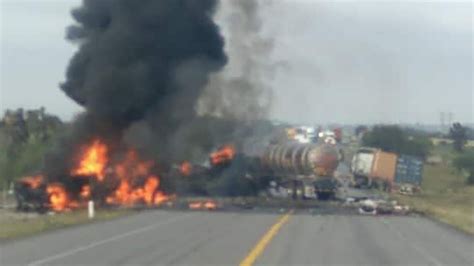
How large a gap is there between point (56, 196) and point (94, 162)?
3.00 meters

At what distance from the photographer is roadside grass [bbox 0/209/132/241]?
3771 centimetres

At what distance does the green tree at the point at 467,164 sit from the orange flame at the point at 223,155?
38411 mm

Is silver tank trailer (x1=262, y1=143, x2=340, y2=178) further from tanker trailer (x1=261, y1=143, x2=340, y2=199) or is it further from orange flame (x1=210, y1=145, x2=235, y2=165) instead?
orange flame (x1=210, y1=145, x2=235, y2=165)

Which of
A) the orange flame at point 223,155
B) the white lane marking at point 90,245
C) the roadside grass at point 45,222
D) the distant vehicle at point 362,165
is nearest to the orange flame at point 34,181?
the roadside grass at point 45,222

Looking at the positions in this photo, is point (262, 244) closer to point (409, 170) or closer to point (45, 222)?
point (45, 222)

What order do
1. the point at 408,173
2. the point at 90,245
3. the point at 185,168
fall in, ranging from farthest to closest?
the point at 408,173 → the point at 185,168 → the point at 90,245

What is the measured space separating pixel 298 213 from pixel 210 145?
582 inches

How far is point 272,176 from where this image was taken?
6975 centimetres

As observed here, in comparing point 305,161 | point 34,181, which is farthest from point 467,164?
point 34,181

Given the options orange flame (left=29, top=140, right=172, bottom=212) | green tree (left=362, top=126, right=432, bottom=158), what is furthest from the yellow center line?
green tree (left=362, top=126, right=432, bottom=158)

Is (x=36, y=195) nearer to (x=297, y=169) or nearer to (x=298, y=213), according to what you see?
(x=298, y=213)

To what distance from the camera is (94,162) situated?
57.8 m

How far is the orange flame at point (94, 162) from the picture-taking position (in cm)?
5706

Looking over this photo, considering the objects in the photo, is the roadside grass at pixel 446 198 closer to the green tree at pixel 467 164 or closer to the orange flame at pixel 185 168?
the green tree at pixel 467 164
